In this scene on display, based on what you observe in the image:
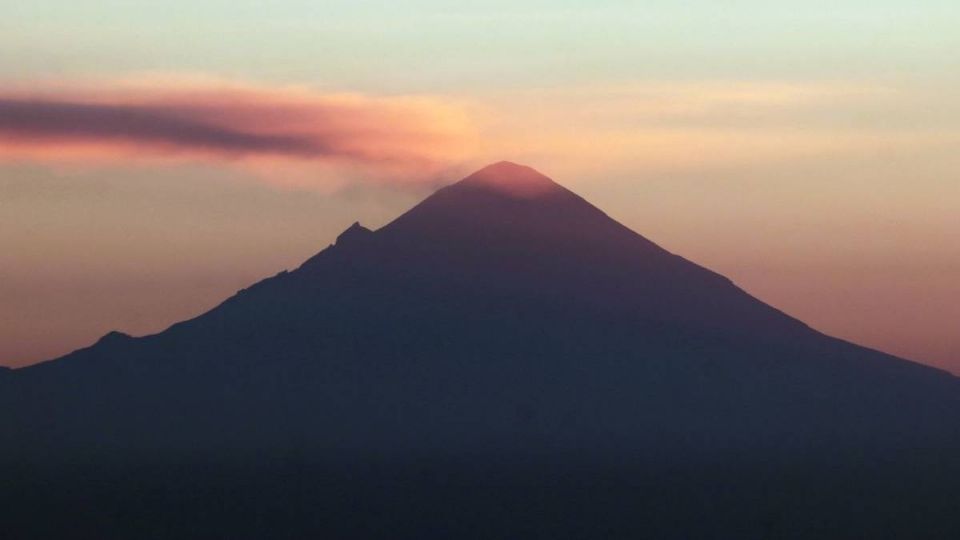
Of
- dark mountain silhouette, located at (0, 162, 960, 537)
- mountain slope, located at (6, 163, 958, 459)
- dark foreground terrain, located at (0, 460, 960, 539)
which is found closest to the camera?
dark foreground terrain, located at (0, 460, 960, 539)

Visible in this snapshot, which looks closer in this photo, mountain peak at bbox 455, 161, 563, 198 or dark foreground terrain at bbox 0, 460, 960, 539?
dark foreground terrain at bbox 0, 460, 960, 539

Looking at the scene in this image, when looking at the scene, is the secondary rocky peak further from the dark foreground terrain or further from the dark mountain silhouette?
the dark foreground terrain

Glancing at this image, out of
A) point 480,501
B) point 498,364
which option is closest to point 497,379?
point 498,364

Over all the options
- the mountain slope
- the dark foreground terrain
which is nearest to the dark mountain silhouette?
the mountain slope

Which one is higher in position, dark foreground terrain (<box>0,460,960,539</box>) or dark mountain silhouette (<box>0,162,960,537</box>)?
dark mountain silhouette (<box>0,162,960,537</box>)

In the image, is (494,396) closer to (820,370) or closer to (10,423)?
(820,370)

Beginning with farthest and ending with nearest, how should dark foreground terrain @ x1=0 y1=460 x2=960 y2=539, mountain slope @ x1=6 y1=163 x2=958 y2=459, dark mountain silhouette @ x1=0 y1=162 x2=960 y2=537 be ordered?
mountain slope @ x1=6 y1=163 x2=958 y2=459
dark mountain silhouette @ x1=0 y1=162 x2=960 y2=537
dark foreground terrain @ x1=0 y1=460 x2=960 y2=539

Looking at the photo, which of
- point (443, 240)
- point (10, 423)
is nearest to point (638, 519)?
point (443, 240)
